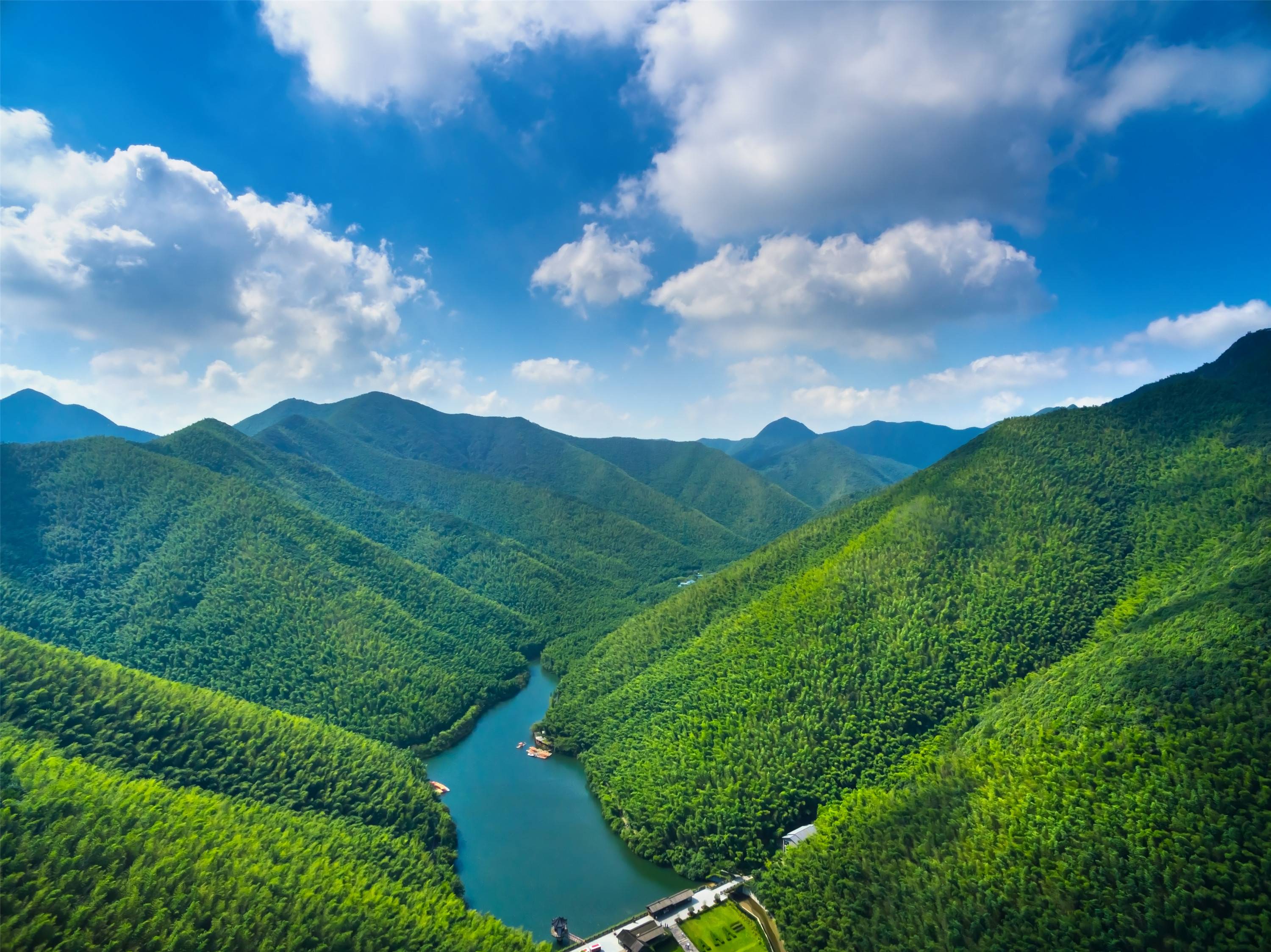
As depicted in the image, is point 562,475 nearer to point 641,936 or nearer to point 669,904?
point 669,904

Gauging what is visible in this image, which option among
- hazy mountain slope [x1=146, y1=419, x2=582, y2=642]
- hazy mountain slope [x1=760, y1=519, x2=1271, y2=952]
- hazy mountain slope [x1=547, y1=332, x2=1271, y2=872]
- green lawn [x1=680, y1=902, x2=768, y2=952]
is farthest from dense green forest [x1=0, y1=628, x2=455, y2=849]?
hazy mountain slope [x1=146, y1=419, x2=582, y2=642]

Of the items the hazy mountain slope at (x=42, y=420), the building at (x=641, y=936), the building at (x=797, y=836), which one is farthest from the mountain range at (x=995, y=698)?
the hazy mountain slope at (x=42, y=420)

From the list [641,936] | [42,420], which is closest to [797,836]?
[641,936]

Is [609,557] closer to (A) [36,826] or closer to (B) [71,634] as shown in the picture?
(B) [71,634]

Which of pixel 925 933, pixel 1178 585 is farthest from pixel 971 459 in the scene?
pixel 925 933

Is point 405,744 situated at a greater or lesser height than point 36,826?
lesser

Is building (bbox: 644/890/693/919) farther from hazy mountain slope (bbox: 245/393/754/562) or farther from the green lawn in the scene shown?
hazy mountain slope (bbox: 245/393/754/562)
